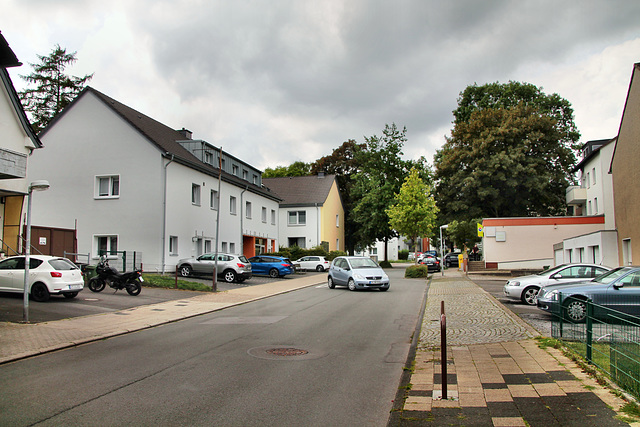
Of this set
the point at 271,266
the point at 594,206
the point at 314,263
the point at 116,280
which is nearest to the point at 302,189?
the point at 314,263

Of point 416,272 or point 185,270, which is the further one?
point 416,272

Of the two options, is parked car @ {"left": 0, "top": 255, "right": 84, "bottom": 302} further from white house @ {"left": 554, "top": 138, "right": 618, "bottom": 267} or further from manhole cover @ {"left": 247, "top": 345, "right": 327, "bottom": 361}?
white house @ {"left": 554, "top": 138, "right": 618, "bottom": 267}

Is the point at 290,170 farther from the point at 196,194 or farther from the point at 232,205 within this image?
the point at 196,194

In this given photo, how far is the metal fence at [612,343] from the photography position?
5.73 meters

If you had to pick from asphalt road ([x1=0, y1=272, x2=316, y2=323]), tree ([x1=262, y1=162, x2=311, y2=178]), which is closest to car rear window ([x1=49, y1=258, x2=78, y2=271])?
asphalt road ([x1=0, y1=272, x2=316, y2=323])

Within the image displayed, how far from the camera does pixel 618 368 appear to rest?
6.13 m

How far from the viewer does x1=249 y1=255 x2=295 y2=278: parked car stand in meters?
33.2

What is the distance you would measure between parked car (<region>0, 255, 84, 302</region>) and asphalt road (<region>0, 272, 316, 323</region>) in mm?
338

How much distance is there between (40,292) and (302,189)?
132ft

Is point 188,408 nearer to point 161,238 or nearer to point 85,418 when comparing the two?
point 85,418

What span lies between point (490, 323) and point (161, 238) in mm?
20038

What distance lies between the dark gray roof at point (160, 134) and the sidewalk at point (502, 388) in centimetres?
2215

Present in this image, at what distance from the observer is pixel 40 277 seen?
1598 centimetres

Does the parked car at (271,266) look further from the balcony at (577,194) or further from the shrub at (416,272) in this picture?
the balcony at (577,194)
